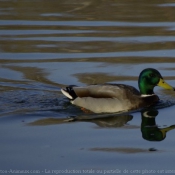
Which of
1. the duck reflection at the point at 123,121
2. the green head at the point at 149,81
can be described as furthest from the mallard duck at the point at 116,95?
the duck reflection at the point at 123,121

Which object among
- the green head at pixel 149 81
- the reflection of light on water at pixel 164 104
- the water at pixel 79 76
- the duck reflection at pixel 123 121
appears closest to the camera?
the water at pixel 79 76

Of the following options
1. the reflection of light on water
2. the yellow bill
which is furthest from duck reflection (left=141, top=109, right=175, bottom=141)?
the yellow bill

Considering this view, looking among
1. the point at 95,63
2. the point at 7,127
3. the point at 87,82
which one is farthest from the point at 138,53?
the point at 7,127

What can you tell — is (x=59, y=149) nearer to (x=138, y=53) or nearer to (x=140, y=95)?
(x=140, y=95)

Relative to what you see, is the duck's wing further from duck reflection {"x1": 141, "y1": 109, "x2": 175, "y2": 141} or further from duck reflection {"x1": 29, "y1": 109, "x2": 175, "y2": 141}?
duck reflection {"x1": 141, "y1": 109, "x2": 175, "y2": 141}

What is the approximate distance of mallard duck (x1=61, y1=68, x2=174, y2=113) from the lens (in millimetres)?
11781

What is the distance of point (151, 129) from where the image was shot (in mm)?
10531

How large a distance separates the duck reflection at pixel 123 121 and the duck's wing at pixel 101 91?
39 cm

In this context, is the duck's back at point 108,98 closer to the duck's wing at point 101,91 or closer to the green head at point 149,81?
the duck's wing at point 101,91

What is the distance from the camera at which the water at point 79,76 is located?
9.10 metres

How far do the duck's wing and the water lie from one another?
0.77ft

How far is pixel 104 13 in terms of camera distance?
19250 millimetres

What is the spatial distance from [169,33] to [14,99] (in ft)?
19.4

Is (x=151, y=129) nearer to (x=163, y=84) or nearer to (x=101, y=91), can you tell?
(x=101, y=91)
